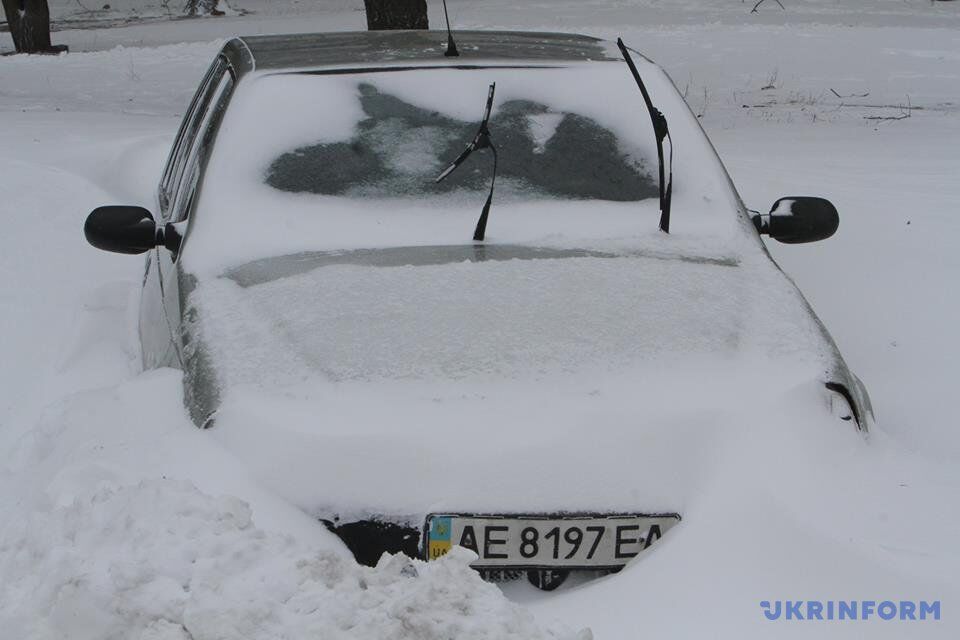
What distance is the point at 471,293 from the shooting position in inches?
114

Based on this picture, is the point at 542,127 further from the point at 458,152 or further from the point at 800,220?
the point at 800,220

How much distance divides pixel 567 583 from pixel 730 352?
707 millimetres

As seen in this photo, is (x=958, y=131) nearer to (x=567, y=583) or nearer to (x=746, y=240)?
(x=746, y=240)

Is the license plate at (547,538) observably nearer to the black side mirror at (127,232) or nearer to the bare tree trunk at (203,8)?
the black side mirror at (127,232)

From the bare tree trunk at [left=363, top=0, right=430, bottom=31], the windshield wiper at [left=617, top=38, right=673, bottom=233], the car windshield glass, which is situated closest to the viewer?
the windshield wiper at [left=617, top=38, right=673, bottom=233]

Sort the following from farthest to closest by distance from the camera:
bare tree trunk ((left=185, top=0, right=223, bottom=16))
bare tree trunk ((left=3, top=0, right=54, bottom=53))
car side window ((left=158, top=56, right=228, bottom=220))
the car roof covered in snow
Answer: bare tree trunk ((left=185, top=0, right=223, bottom=16))
bare tree trunk ((left=3, top=0, right=54, bottom=53))
car side window ((left=158, top=56, right=228, bottom=220))
the car roof covered in snow

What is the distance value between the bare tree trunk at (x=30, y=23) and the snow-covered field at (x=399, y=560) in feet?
31.4

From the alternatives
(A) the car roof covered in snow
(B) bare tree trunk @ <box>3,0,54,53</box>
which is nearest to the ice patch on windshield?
(A) the car roof covered in snow

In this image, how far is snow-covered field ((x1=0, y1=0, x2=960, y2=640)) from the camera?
2006 millimetres

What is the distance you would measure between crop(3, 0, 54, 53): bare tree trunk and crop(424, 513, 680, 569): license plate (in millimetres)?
16832

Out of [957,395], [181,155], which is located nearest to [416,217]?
[181,155]

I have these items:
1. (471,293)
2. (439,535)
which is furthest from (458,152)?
(439,535)

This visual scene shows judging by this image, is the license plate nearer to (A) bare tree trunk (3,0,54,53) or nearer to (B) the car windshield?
(B) the car windshield

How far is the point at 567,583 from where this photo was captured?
2.36 m
